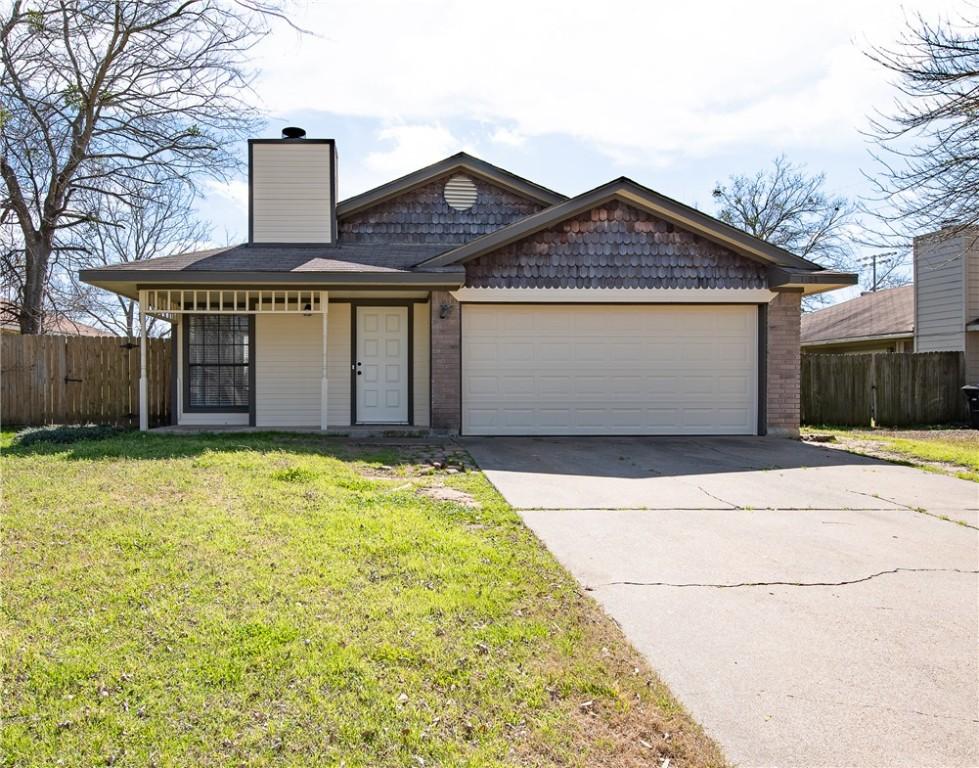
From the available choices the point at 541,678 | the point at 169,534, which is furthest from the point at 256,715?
the point at 169,534

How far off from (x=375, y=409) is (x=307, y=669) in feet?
31.1

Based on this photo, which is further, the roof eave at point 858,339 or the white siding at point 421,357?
the roof eave at point 858,339

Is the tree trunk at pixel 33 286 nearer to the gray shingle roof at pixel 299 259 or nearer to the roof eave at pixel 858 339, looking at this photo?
the gray shingle roof at pixel 299 259

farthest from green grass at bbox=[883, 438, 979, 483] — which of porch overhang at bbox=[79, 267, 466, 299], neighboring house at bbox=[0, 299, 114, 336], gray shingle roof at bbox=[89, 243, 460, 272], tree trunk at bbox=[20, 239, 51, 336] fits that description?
tree trunk at bbox=[20, 239, 51, 336]

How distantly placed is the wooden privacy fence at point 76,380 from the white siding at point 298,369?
2.45m

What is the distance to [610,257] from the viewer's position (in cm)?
1134

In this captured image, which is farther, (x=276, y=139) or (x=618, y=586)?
(x=276, y=139)

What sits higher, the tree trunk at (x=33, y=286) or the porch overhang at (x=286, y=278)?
the tree trunk at (x=33, y=286)

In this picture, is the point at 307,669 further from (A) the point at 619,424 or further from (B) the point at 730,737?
(A) the point at 619,424

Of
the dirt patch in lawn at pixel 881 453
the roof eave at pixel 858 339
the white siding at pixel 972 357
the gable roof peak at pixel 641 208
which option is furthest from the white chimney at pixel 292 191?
the roof eave at pixel 858 339

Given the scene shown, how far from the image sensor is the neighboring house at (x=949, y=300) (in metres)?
17.0

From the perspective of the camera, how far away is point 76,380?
13.4 m

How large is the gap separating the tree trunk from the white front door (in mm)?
10868

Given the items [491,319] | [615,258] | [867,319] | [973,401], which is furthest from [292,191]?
[867,319]
